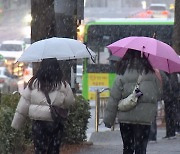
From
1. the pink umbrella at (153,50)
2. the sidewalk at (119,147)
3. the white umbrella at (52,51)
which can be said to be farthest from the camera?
the sidewalk at (119,147)

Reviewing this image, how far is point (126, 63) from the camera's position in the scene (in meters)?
7.40

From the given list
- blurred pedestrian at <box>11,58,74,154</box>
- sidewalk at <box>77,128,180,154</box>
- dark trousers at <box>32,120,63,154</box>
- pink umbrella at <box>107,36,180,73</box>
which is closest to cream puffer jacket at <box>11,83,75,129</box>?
blurred pedestrian at <box>11,58,74,154</box>

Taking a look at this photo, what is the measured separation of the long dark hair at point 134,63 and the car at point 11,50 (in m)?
28.5

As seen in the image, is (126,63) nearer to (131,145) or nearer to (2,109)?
(131,145)

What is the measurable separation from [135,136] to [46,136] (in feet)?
3.32

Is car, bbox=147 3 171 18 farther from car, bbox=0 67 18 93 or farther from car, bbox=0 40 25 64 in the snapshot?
car, bbox=0 67 18 93

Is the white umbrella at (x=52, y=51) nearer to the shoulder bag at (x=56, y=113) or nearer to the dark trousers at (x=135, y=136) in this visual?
the shoulder bag at (x=56, y=113)

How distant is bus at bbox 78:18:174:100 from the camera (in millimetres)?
24125

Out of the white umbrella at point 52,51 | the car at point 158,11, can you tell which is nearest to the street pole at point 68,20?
the white umbrella at point 52,51

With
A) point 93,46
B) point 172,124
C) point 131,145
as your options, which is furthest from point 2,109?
point 93,46

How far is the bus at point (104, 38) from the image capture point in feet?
79.2

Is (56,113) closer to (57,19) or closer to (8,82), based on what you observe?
(57,19)

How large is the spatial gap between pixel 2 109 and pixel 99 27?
16519 mm

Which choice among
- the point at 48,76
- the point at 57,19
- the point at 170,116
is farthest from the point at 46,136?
the point at 170,116
